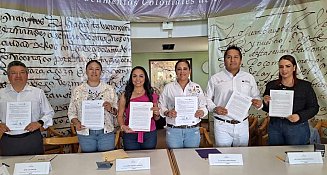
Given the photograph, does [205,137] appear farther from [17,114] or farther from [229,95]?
[17,114]

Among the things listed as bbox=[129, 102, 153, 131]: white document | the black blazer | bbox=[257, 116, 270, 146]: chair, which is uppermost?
the black blazer

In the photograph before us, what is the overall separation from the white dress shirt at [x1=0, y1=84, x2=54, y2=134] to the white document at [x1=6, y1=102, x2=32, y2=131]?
0.13 m

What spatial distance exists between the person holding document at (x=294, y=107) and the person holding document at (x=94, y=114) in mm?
1214

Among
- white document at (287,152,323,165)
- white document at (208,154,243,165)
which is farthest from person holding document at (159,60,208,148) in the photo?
white document at (287,152,323,165)

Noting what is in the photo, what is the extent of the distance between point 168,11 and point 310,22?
1.65 m

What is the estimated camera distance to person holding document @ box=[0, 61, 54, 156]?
2338 mm

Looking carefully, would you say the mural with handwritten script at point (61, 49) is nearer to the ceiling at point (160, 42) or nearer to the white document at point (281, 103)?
the ceiling at point (160, 42)

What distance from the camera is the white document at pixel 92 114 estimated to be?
7.97 ft

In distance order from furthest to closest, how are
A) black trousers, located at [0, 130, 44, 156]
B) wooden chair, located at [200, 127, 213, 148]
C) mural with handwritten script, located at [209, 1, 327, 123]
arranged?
mural with handwritten script, located at [209, 1, 327, 123]
wooden chair, located at [200, 127, 213, 148]
black trousers, located at [0, 130, 44, 156]

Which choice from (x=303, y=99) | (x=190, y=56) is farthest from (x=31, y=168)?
(x=190, y=56)

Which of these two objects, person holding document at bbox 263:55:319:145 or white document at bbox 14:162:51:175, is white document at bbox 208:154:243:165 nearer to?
person holding document at bbox 263:55:319:145

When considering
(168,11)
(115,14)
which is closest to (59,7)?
(115,14)

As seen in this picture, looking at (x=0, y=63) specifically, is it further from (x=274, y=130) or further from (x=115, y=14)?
(x=274, y=130)

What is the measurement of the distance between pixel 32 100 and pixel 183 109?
1.17 m
